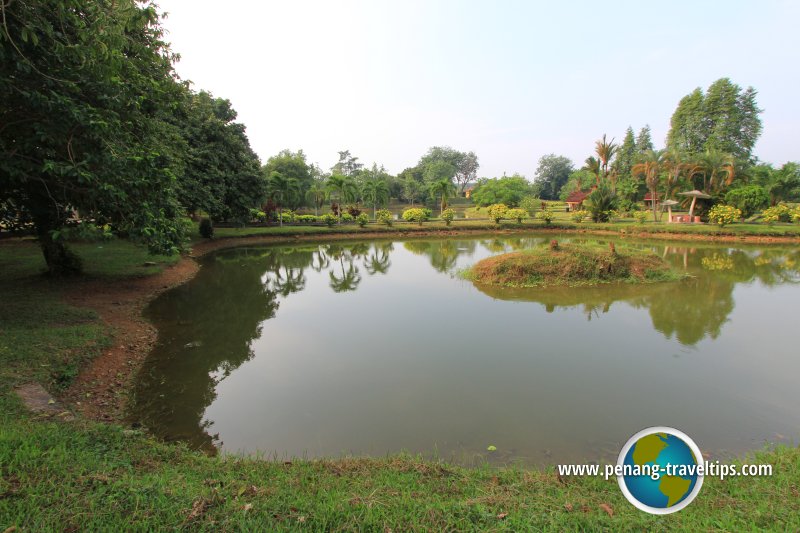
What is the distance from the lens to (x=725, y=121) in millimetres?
37219

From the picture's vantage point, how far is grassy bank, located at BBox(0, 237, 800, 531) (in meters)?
2.37

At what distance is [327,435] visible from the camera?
14.7ft

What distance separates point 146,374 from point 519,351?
19.8 ft

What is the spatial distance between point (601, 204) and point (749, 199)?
339 inches

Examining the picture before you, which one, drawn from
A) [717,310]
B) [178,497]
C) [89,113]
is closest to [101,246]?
[89,113]

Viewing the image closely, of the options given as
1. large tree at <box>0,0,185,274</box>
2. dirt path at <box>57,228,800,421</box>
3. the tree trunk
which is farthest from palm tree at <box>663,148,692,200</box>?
the tree trunk

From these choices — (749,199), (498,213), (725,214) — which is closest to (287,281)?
(498,213)

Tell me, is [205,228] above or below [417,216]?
below

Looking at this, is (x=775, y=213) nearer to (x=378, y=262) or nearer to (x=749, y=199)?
(x=749, y=199)

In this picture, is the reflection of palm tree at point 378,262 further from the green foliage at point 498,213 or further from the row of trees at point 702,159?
the row of trees at point 702,159

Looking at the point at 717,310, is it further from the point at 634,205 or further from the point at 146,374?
the point at 634,205

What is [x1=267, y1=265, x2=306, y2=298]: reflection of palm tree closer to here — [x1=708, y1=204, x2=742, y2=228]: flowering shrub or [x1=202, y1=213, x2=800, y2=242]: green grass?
[x1=202, y1=213, x2=800, y2=242]: green grass

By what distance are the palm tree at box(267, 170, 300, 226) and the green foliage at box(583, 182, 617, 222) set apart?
23023 mm

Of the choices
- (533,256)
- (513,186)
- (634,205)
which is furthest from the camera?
(513,186)
